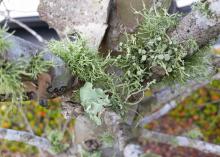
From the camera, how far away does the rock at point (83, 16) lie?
822 mm

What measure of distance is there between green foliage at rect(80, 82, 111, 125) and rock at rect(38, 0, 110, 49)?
0.41 feet

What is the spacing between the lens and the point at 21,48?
609mm

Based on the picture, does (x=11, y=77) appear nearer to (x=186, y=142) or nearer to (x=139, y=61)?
(x=139, y=61)

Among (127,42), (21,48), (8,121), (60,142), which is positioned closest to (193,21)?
(127,42)

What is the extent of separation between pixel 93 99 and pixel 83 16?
21 cm

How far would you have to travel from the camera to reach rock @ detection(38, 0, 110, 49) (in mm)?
822

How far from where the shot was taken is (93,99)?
2.35 feet

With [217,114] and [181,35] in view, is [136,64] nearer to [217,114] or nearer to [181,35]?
[181,35]

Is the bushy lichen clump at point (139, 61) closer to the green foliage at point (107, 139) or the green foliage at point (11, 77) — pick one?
the green foliage at point (11, 77)

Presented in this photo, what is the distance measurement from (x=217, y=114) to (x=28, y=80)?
7.61ft

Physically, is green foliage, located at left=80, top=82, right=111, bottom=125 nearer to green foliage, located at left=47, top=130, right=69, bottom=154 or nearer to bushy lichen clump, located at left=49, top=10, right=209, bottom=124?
bushy lichen clump, located at left=49, top=10, right=209, bottom=124

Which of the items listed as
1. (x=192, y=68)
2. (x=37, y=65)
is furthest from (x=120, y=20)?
(x=37, y=65)

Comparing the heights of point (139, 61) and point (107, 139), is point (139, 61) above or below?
above

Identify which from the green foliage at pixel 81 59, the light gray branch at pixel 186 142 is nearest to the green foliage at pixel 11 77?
the green foliage at pixel 81 59
